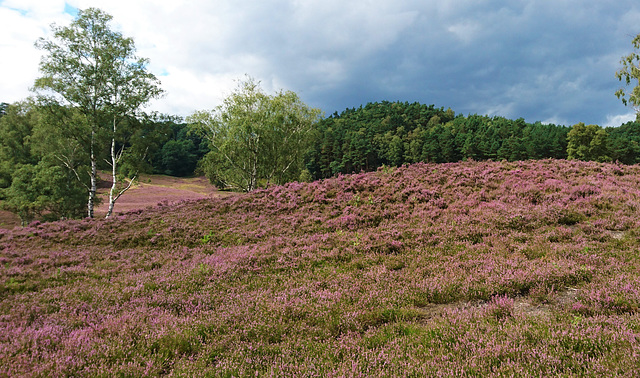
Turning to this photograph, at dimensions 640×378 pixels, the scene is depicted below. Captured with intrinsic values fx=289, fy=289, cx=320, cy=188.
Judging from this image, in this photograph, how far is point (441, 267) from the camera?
7945 millimetres

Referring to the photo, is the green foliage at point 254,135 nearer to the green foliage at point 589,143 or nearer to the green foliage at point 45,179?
the green foliage at point 45,179

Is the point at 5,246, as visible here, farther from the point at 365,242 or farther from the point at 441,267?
the point at 441,267

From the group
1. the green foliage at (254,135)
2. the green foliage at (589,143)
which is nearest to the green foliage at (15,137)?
the green foliage at (254,135)

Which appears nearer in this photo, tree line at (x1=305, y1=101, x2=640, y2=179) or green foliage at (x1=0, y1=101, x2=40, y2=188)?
green foliage at (x1=0, y1=101, x2=40, y2=188)

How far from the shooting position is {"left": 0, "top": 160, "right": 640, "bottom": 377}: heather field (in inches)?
166


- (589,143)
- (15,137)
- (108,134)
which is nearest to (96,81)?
(108,134)

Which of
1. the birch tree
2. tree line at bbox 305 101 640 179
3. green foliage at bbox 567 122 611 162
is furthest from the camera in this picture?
tree line at bbox 305 101 640 179

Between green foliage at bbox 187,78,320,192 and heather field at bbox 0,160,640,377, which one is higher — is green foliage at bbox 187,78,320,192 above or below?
above

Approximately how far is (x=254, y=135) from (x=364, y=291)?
33.9 m

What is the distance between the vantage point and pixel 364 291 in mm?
6883

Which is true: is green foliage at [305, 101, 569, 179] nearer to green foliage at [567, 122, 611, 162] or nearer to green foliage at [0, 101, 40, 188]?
green foliage at [567, 122, 611, 162]

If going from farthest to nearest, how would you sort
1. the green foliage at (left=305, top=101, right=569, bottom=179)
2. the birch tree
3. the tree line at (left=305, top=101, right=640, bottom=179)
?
the green foliage at (left=305, top=101, right=569, bottom=179), the tree line at (left=305, top=101, right=640, bottom=179), the birch tree

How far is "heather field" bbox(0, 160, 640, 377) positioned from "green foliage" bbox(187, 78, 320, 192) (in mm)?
22853

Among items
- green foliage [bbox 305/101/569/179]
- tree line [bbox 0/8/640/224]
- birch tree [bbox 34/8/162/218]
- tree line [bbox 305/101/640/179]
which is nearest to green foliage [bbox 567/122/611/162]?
tree line [bbox 305/101/640/179]
